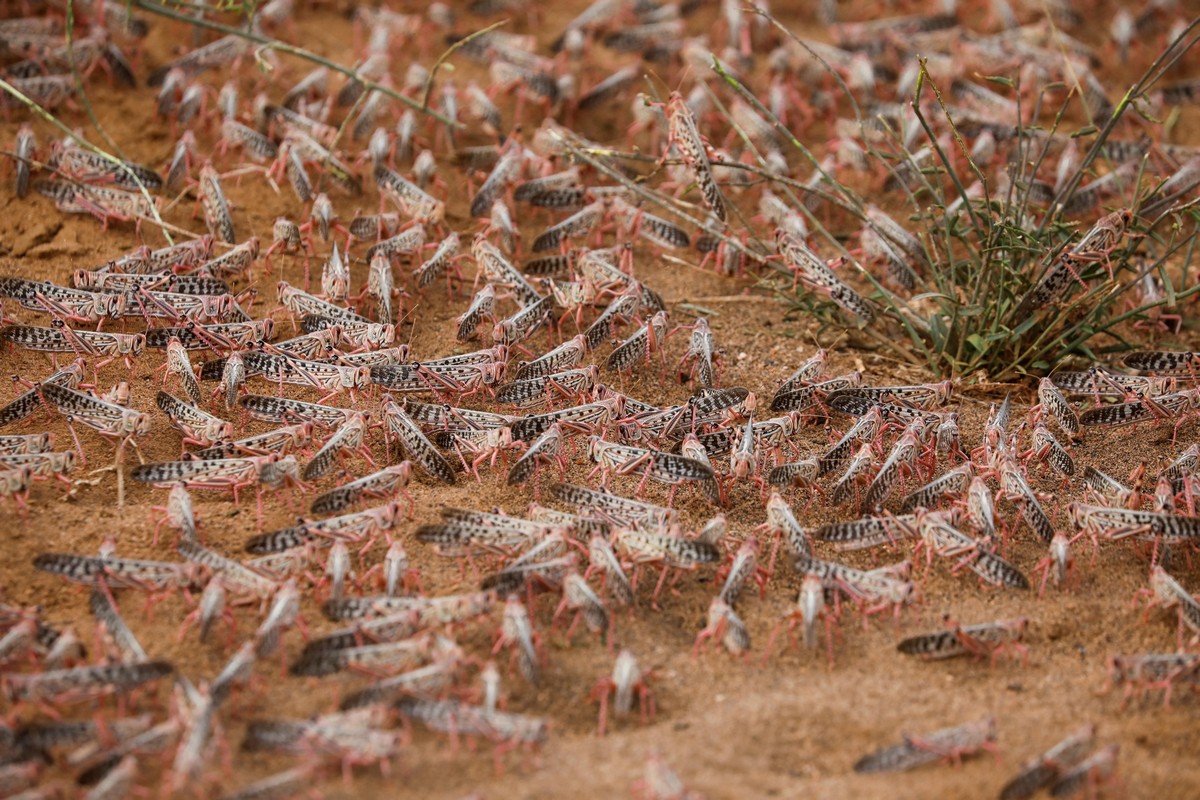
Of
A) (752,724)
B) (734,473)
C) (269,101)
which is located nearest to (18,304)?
(269,101)

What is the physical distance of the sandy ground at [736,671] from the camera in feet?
12.8

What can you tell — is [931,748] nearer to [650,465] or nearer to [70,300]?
[650,465]

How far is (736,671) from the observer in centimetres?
443

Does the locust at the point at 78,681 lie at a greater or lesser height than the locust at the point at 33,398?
lesser

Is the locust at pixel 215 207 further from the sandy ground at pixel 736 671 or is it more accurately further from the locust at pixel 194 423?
the locust at pixel 194 423

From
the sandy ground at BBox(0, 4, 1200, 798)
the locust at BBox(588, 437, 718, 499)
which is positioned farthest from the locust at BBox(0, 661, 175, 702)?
the locust at BBox(588, 437, 718, 499)

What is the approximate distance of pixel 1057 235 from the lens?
239 inches

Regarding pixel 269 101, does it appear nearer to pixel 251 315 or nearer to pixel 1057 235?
pixel 251 315

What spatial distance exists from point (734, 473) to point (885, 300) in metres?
1.63

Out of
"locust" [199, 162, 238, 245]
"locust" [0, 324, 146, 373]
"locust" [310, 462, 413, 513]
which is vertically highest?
"locust" [199, 162, 238, 245]

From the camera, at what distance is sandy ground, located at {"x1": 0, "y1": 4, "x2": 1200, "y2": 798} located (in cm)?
391

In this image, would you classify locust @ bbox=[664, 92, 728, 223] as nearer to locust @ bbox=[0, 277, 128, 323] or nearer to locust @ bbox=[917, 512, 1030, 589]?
locust @ bbox=[917, 512, 1030, 589]

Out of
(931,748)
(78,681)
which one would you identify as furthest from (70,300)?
(931,748)

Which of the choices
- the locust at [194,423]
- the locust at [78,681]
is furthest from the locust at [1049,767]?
the locust at [194,423]
